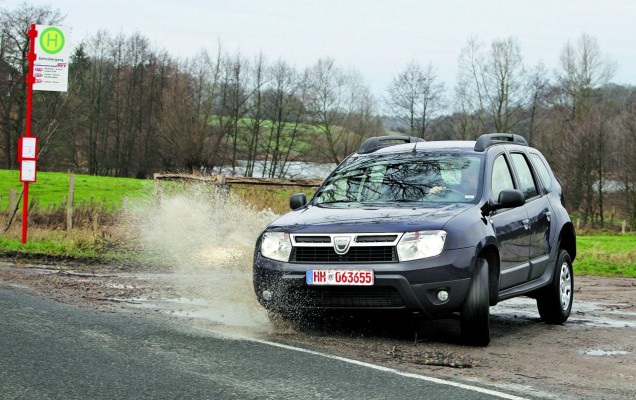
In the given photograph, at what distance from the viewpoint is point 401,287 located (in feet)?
23.7

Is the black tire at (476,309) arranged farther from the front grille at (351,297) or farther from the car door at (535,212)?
the car door at (535,212)

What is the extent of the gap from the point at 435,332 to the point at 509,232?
1235 millimetres

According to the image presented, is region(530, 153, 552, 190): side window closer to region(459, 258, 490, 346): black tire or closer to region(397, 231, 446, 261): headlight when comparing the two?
region(459, 258, 490, 346): black tire

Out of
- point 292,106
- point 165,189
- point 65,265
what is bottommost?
point 65,265

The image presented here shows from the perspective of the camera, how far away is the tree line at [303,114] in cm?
6625

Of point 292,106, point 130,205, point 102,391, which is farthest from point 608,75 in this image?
point 102,391

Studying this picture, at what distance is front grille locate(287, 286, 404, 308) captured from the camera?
288 inches

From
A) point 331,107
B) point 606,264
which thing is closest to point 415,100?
point 331,107

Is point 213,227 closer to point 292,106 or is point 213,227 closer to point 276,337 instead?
point 276,337

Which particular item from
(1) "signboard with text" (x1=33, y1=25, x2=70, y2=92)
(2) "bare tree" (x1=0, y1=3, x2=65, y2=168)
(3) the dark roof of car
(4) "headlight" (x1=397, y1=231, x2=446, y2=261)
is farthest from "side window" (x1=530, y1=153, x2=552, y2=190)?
(2) "bare tree" (x1=0, y1=3, x2=65, y2=168)

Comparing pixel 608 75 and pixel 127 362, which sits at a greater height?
pixel 608 75

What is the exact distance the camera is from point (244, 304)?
32.7ft

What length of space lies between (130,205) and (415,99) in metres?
48.6

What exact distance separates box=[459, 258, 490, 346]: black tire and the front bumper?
81 millimetres
